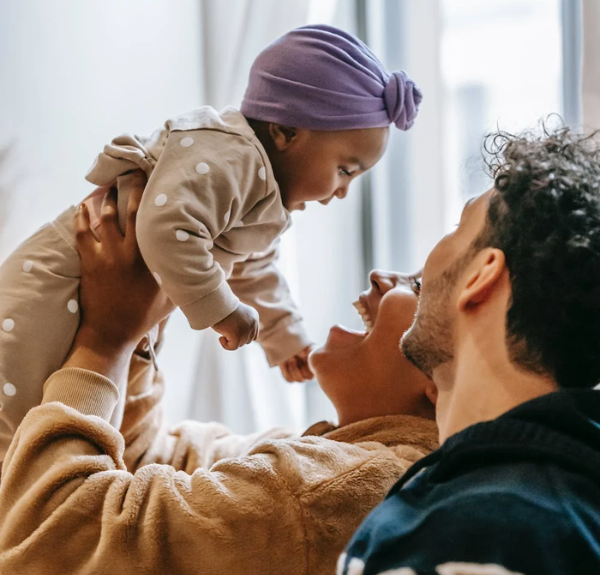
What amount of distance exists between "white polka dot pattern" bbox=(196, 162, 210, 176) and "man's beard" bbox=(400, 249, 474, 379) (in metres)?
0.38

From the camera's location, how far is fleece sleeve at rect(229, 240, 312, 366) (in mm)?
1578

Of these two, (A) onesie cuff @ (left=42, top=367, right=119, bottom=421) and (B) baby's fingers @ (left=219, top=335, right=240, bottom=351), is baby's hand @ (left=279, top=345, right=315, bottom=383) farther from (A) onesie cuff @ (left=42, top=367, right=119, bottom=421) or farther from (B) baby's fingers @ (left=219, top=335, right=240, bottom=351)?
(A) onesie cuff @ (left=42, top=367, right=119, bottom=421)

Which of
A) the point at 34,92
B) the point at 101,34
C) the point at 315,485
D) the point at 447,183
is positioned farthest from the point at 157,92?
the point at 315,485

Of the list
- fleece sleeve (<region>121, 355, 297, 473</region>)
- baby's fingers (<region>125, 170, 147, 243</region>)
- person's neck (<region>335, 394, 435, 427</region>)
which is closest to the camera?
baby's fingers (<region>125, 170, 147, 243</region>)

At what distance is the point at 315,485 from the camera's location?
1.01 metres

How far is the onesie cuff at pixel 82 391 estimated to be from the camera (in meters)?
1.17

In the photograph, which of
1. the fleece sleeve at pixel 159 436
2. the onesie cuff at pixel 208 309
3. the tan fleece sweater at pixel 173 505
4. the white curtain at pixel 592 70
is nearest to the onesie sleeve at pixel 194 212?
the onesie cuff at pixel 208 309

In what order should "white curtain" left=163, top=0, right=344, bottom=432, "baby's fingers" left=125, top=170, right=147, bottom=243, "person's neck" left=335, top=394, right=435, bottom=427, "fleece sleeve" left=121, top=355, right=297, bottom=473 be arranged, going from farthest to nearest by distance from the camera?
"white curtain" left=163, top=0, right=344, bottom=432
"fleece sleeve" left=121, top=355, right=297, bottom=473
"person's neck" left=335, top=394, right=435, bottom=427
"baby's fingers" left=125, top=170, right=147, bottom=243

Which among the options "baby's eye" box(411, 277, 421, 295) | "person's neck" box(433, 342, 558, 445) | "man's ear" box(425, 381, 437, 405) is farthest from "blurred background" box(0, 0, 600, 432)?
"person's neck" box(433, 342, 558, 445)

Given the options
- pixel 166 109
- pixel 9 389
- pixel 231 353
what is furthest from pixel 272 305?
pixel 166 109

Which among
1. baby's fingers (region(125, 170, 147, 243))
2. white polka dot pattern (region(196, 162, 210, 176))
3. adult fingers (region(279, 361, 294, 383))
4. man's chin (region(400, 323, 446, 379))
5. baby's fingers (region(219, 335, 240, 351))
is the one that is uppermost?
white polka dot pattern (region(196, 162, 210, 176))

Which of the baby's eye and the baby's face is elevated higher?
the baby's face

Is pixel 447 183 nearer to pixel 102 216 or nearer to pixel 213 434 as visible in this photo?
pixel 213 434

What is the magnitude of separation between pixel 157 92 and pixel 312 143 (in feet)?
2.87
